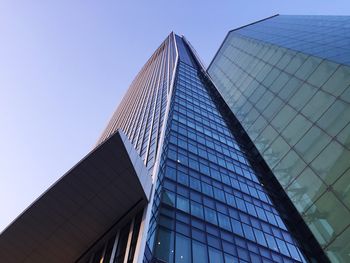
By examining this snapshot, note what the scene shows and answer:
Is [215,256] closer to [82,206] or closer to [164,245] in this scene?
[164,245]

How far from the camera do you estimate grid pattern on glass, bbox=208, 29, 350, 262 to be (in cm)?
718

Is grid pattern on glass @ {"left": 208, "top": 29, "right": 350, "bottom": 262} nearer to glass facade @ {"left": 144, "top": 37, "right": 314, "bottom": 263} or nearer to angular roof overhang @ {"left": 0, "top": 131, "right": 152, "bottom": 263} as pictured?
glass facade @ {"left": 144, "top": 37, "right": 314, "bottom": 263}

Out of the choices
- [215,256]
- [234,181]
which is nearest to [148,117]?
[234,181]

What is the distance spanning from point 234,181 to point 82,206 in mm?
17337

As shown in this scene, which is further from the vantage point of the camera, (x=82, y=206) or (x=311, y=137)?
(x=82, y=206)

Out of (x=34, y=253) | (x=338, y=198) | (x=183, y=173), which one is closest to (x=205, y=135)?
(x=183, y=173)

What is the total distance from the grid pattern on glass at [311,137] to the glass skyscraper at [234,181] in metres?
0.03

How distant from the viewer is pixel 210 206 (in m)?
28.9

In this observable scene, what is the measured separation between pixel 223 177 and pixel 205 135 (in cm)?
1036

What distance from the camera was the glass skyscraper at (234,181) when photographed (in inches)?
322

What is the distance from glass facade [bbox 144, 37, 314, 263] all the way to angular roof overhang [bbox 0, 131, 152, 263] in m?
2.81

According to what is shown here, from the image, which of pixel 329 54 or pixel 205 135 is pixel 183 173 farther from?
pixel 329 54

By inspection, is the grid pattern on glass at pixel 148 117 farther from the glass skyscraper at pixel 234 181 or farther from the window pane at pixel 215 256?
the window pane at pixel 215 256

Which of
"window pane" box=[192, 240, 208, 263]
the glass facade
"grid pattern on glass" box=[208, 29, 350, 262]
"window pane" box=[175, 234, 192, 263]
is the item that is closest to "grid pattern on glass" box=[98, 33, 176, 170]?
the glass facade
